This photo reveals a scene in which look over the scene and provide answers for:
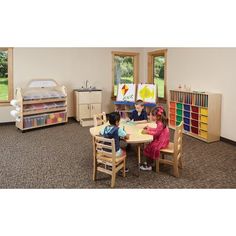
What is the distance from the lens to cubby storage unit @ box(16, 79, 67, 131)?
6.27m

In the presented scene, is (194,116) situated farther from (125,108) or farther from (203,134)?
(125,108)

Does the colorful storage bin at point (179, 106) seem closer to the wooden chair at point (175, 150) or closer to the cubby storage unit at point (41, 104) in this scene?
the wooden chair at point (175, 150)

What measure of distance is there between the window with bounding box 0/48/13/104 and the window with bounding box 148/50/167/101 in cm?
399

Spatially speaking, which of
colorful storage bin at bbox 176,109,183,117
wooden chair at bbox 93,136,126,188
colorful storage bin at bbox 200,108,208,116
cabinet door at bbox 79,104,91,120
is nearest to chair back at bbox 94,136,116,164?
wooden chair at bbox 93,136,126,188

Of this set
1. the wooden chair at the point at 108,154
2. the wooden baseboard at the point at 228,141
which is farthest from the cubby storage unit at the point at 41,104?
the wooden baseboard at the point at 228,141

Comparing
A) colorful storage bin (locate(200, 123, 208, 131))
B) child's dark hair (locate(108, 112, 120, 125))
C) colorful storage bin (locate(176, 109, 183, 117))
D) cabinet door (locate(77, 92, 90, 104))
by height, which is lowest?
colorful storage bin (locate(200, 123, 208, 131))

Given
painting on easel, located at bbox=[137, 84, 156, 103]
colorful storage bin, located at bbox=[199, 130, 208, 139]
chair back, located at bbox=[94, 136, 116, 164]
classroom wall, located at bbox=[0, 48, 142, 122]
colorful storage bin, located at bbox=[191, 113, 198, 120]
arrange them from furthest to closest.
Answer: painting on easel, located at bbox=[137, 84, 156, 103], classroom wall, located at bbox=[0, 48, 142, 122], colorful storage bin, located at bbox=[191, 113, 198, 120], colorful storage bin, located at bbox=[199, 130, 208, 139], chair back, located at bbox=[94, 136, 116, 164]

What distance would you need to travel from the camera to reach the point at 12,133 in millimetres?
A: 6164

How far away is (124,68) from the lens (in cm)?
843

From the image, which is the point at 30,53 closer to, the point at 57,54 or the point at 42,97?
the point at 57,54

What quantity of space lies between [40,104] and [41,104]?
3cm

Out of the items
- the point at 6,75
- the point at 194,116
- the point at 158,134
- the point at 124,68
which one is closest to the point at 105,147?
the point at 158,134

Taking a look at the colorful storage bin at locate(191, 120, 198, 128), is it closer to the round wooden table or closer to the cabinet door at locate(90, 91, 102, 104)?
the round wooden table
